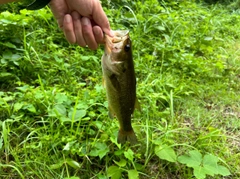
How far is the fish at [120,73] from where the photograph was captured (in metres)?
1.91

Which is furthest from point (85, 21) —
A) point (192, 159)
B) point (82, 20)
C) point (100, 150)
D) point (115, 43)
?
point (192, 159)

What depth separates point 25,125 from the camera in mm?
2570

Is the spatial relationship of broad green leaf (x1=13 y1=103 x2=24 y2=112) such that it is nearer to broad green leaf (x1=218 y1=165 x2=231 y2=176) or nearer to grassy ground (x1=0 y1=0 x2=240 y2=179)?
grassy ground (x1=0 y1=0 x2=240 y2=179)

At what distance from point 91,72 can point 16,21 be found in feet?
3.30

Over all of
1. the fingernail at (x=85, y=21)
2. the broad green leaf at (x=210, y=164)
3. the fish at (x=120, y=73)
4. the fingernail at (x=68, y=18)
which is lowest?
the broad green leaf at (x=210, y=164)

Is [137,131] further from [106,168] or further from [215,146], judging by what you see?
[215,146]

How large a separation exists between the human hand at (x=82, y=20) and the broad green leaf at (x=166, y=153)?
39.5 inches

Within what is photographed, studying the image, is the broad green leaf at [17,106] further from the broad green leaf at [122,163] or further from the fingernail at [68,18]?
the fingernail at [68,18]

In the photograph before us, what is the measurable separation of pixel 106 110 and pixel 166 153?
612 mm

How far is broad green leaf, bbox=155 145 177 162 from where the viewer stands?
247 centimetres

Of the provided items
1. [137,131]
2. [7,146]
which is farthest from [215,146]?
[7,146]

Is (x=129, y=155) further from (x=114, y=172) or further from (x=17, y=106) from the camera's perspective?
(x=17, y=106)

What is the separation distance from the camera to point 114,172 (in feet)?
7.70

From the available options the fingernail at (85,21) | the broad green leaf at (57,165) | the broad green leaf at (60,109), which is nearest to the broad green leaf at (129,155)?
the broad green leaf at (57,165)
